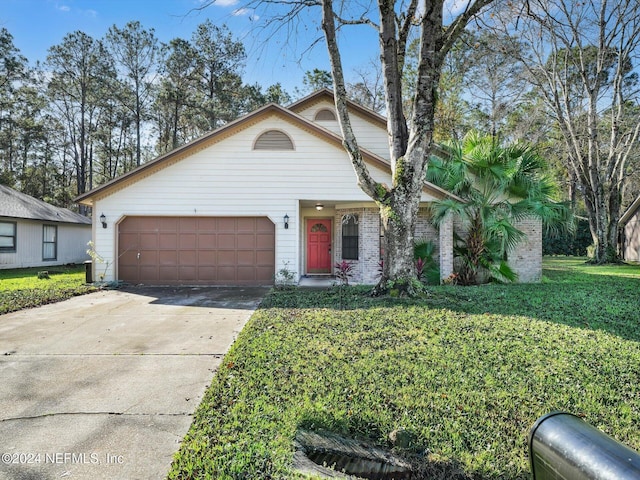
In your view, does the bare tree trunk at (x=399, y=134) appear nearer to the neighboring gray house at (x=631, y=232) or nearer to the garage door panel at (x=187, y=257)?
the garage door panel at (x=187, y=257)

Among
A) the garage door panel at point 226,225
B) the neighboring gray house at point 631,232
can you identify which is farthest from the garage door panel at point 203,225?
the neighboring gray house at point 631,232

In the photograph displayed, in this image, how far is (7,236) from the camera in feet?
52.1

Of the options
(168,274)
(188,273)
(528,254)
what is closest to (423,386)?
(188,273)

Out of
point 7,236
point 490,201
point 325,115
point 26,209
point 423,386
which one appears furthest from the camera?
point 26,209

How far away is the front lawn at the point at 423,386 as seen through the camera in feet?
8.65

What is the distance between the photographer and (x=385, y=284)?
8.57 meters

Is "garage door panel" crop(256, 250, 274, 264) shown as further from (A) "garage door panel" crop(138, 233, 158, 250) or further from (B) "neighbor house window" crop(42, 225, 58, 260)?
→ (B) "neighbor house window" crop(42, 225, 58, 260)

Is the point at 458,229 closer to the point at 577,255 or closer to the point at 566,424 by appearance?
the point at 566,424

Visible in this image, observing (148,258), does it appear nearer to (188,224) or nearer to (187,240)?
(187,240)

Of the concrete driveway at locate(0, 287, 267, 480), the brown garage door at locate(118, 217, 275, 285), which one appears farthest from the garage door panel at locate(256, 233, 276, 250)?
the concrete driveway at locate(0, 287, 267, 480)

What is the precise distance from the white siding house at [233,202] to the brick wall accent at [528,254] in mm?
2575

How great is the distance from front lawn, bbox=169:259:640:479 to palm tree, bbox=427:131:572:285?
4477 millimetres

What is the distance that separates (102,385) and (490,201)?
11.1 metres

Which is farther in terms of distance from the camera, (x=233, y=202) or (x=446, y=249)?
(x=233, y=202)
